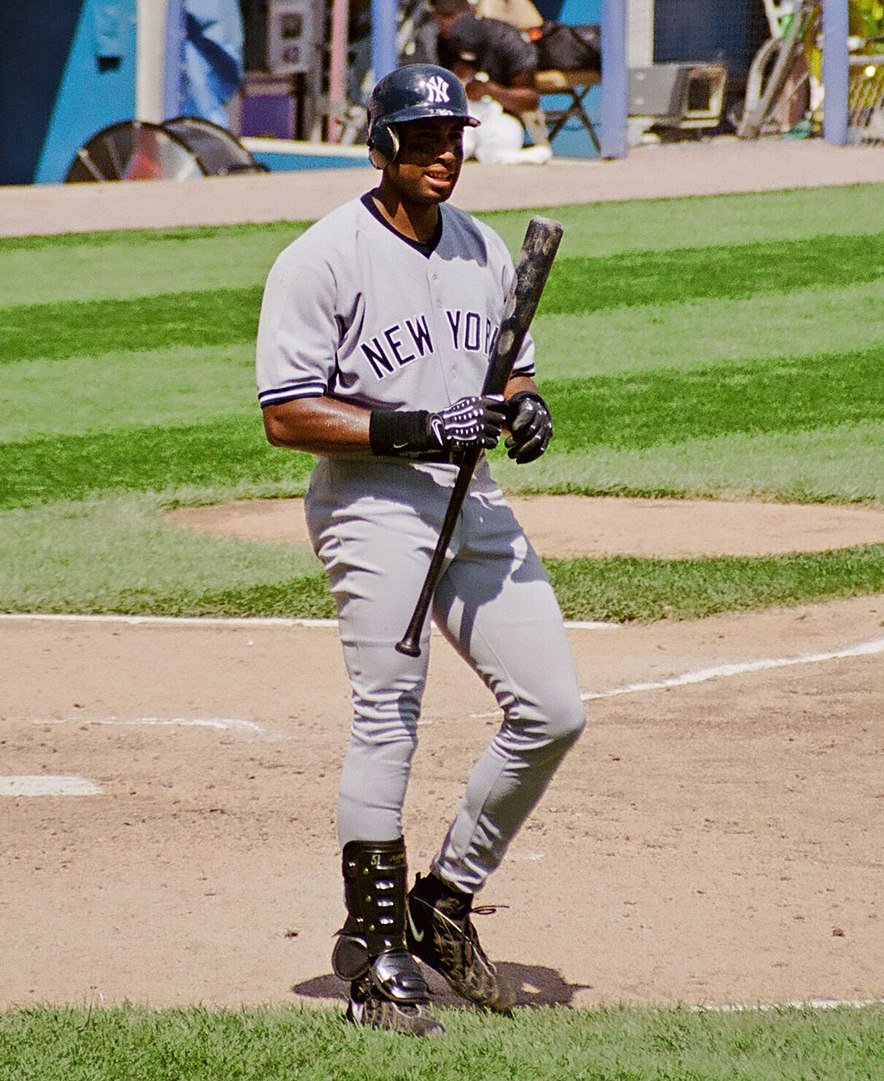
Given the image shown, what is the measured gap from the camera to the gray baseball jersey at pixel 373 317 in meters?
3.75

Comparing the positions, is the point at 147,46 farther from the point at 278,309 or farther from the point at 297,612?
the point at 278,309

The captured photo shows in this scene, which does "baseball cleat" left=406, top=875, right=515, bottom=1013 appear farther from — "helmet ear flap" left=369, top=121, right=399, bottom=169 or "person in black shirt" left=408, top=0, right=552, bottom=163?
"person in black shirt" left=408, top=0, right=552, bottom=163

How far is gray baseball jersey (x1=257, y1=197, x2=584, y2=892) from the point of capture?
3.77 meters

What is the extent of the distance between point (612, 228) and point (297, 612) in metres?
10.0

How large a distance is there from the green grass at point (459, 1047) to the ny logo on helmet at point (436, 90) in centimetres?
186

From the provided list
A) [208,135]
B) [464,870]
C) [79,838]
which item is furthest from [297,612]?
[208,135]

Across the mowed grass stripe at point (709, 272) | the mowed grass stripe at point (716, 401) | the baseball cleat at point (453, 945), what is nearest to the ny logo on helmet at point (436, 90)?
the baseball cleat at point (453, 945)

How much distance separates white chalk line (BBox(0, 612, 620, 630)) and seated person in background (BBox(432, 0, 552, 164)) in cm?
1291

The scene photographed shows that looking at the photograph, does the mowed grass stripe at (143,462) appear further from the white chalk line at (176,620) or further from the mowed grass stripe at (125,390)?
the white chalk line at (176,620)

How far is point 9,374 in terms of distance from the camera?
12312 mm

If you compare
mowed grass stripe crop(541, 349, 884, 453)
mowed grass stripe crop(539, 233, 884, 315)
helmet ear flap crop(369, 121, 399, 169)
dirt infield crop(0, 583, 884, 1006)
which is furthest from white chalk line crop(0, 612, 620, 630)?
mowed grass stripe crop(539, 233, 884, 315)

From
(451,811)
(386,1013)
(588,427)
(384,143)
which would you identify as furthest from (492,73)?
(386,1013)

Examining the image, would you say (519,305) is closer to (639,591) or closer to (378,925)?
(378,925)

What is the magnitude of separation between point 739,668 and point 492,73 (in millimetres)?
14445
